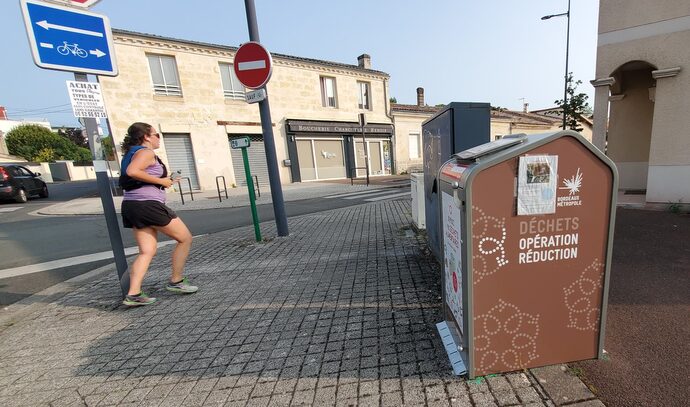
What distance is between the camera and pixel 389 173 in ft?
77.4

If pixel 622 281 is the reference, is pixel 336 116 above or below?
above

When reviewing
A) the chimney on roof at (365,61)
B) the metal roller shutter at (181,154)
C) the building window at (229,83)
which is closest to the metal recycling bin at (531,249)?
the metal roller shutter at (181,154)

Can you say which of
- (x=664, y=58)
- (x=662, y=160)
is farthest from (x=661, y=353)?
(x=664, y=58)

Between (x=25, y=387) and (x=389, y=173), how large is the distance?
73.6 ft

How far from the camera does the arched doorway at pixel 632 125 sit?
7805mm

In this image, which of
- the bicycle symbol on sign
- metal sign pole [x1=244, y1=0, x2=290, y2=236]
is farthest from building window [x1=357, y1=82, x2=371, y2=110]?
the bicycle symbol on sign

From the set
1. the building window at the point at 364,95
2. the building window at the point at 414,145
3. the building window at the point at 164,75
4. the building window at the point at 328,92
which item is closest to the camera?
the building window at the point at 164,75

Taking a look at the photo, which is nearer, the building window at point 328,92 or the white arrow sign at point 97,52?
the white arrow sign at point 97,52

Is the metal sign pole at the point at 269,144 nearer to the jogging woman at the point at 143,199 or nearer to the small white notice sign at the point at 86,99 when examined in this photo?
the jogging woman at the point at 143,199

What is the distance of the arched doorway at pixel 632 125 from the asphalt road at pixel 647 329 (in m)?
4.89

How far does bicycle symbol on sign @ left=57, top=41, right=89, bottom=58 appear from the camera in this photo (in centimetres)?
294

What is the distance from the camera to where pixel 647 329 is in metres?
2.44

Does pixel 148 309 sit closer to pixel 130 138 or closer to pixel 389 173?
pixel 130 138

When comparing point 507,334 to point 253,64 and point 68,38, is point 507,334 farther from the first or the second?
point 253,64
